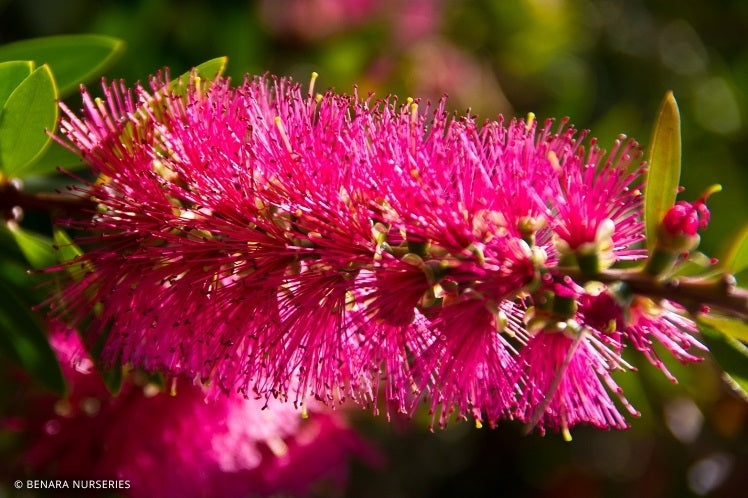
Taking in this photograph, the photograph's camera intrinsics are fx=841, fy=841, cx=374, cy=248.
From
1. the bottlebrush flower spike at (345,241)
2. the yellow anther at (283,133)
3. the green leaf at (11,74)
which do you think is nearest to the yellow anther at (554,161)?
the bottlebrush flower spike at (345,241)

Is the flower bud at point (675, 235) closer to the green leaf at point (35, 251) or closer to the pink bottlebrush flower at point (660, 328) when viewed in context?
the pink bottlebrush flower at point (660, 328)

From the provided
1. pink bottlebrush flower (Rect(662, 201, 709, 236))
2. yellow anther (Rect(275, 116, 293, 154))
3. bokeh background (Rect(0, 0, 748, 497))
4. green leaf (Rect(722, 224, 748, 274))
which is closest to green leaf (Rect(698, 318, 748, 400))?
green leaf (Rect(722, 224, 748, 274))

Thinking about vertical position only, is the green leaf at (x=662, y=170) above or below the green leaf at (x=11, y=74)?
above

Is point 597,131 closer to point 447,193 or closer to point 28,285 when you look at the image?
point 447,193

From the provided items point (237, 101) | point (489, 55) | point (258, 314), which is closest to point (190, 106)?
point (237, 101)

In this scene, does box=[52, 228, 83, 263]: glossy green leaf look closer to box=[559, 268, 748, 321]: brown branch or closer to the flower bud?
box=[559, 268, 748, 321]: brown branch

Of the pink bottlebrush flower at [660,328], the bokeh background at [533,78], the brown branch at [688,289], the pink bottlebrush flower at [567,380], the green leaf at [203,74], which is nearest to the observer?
the brown branch at [688,289]
